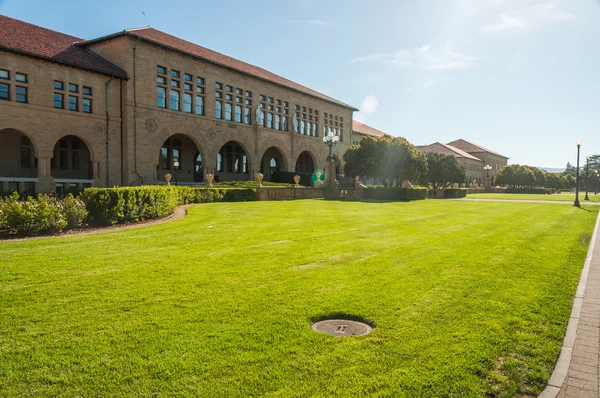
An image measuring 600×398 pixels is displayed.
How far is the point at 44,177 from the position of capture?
28906mm

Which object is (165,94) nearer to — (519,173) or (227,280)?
(227,280)

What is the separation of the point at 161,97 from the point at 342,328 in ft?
115

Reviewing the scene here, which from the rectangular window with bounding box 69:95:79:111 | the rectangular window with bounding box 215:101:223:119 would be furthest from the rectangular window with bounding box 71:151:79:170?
the rectangular window with bounding box 215:101:223:119

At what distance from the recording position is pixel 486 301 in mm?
5820

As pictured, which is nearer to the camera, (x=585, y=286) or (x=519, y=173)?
(x=585, y=286)

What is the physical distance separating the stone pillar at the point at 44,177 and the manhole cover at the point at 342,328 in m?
30.4

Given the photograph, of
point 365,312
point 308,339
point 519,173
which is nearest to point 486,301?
point 365,312

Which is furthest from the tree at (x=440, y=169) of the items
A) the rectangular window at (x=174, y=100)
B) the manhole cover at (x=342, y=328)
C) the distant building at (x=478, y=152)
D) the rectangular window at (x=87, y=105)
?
the distant building at (x=478, y=152)

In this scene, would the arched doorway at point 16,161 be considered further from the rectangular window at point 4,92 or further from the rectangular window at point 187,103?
the rectangular window at point 187,103

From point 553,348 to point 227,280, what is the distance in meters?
4.74

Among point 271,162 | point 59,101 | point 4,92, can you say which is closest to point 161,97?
A: point 59,101

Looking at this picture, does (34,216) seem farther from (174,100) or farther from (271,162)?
(271,162)

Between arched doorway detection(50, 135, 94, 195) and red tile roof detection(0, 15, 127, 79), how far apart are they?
6.58 metres

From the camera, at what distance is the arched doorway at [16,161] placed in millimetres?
28920
